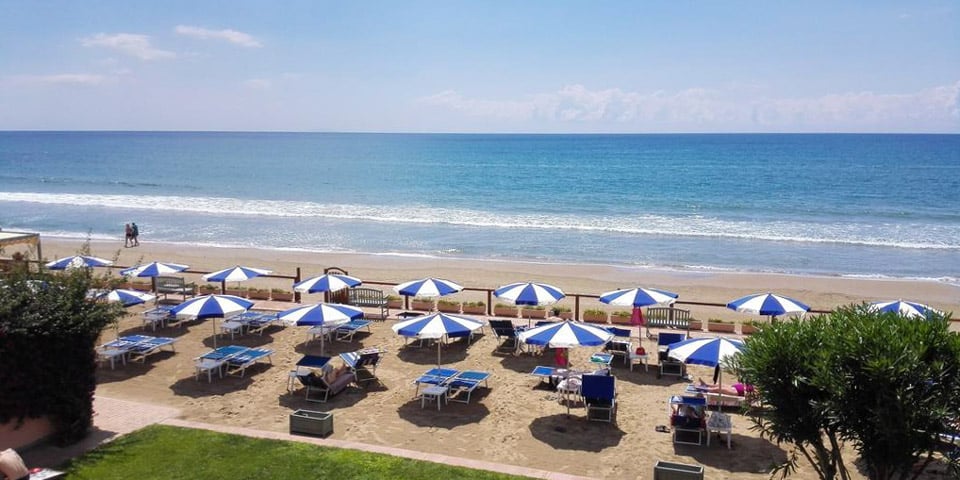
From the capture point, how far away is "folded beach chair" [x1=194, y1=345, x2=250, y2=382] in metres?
14.5

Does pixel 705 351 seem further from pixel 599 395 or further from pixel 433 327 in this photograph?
pixel 433 327

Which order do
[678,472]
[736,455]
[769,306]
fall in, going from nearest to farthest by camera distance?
1. [678,472]
2. [736,455]
3. [769,306]

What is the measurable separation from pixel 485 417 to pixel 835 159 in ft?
374

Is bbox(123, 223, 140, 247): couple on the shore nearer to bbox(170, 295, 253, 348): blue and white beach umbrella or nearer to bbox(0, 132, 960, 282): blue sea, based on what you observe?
bbox(0, 132, 960, 282): blue sea

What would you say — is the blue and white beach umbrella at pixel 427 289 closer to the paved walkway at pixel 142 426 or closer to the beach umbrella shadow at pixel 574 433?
the beach umbrella shadow at pixel 574 433

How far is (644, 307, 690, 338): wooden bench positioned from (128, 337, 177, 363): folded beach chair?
39.3 feet

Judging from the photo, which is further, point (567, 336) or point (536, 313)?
point (536, 313)

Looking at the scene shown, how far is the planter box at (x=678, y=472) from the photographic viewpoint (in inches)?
379

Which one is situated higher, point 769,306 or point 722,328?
point 769,306

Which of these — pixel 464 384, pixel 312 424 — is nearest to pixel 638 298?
pixel 464 384

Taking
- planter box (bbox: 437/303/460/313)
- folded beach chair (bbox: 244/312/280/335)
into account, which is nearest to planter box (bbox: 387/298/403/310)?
planter box (bbox: 437/303/460/313)

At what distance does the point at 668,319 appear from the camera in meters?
18.4

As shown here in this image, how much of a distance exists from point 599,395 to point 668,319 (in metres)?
6.80

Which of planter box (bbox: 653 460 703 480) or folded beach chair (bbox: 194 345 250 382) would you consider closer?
planter box (bbox: 653 460 703 480)
